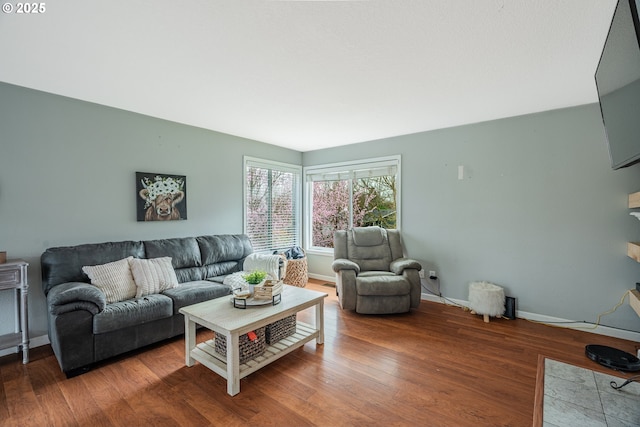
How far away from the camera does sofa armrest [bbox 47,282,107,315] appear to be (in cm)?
212

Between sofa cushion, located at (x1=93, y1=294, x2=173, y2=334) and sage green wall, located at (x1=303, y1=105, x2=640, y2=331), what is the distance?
3.26 meters

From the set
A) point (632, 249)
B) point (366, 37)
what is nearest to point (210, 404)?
point (366, 37)

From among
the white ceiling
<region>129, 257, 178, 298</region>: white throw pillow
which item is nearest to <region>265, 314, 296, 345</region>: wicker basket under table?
<region>129, 257, 178, 298</region>: white throw pillow

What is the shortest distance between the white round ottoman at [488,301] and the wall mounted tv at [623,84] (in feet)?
6.84

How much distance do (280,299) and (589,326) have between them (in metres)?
3.27

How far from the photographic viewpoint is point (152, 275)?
2.85 m

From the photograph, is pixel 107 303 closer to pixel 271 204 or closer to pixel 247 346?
pixel 247 346

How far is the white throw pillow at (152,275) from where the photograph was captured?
2.76 metres

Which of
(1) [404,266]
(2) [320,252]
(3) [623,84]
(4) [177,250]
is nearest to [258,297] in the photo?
(4) [177,250]

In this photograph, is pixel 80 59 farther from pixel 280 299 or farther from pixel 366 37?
pixel 280 299

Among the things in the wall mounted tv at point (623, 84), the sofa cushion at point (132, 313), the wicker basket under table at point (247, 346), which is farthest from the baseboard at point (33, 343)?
the wall mounted tv at point (623, 84)

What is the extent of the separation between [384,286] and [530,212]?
1913 millimetres

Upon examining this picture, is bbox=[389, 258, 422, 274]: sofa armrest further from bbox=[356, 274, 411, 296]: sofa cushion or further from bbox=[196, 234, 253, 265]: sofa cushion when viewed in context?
bbox=[196, 234, 253, 265]: sofa cushion

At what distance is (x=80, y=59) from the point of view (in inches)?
83.7
